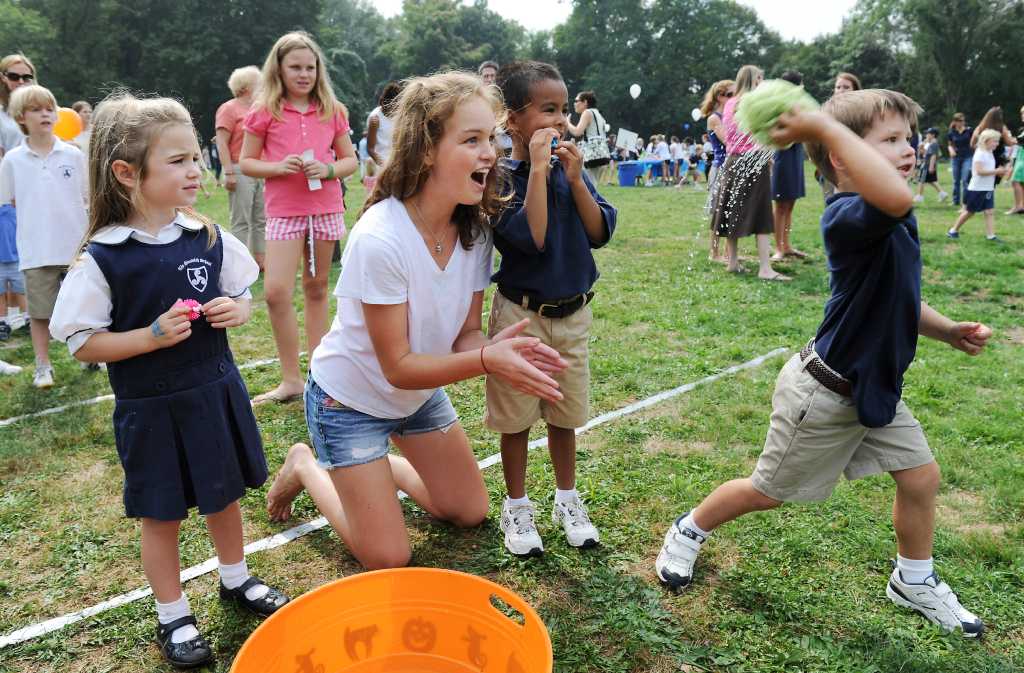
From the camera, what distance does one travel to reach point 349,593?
1.92 m

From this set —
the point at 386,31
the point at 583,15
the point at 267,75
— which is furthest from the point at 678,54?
the point at 267,75

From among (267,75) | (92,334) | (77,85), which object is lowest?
(92,334)

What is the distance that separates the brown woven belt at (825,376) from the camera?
2139mm

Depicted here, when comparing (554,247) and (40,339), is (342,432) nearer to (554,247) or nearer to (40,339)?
(554,247)

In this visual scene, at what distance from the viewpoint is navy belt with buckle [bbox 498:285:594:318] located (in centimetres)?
252

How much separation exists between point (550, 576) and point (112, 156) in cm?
196

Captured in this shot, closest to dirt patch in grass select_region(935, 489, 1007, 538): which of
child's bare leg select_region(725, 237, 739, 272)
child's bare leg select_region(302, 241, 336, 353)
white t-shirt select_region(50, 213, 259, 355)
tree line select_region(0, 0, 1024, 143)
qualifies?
white t-shirt select_region(50, 213, 259, 355)

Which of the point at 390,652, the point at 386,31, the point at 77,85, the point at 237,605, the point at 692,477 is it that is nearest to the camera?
the point at 390,652

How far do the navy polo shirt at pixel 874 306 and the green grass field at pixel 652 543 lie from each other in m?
0.06

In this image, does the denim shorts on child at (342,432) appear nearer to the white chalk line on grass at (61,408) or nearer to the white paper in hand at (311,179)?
the white paper in hand at (311,179)

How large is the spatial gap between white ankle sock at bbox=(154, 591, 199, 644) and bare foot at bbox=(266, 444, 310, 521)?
71 centimetres

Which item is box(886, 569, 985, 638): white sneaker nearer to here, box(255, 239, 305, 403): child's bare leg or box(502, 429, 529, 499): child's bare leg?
box(502, 429, 529, 499): child's bare leg

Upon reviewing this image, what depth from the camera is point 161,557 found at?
2180 mm

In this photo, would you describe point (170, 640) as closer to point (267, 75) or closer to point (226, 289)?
point (226, 289)
